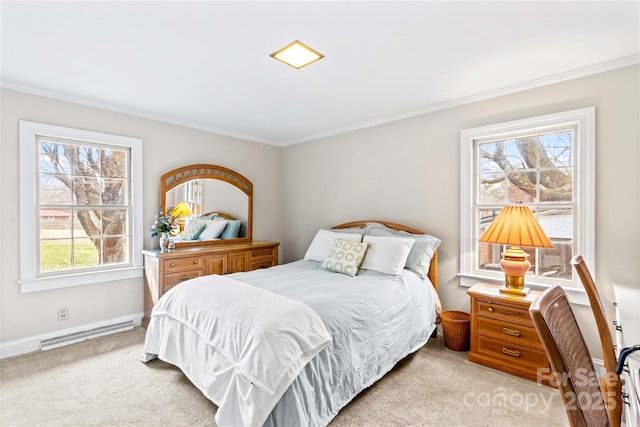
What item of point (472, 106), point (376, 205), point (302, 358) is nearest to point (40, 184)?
point (302, 358)

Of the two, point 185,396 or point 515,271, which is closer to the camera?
point 185,396

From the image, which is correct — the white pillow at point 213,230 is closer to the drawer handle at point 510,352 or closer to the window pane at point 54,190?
the window pane at point 54,190

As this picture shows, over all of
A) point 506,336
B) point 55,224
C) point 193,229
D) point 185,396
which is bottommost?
point 185,396

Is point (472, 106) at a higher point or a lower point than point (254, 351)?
higher

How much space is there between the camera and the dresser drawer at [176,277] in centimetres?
332

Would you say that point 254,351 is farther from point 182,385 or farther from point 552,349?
point 552,349

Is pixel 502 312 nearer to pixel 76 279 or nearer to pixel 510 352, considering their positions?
pixel 510 352

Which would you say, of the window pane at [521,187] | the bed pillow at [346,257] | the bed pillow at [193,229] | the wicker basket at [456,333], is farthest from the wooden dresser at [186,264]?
the window pane at [521,187]

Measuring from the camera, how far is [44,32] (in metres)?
1.97

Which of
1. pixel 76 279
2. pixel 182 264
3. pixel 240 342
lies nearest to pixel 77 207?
pixel 76 279

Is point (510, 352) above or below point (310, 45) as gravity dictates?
below

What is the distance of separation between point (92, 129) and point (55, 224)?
3.41ft

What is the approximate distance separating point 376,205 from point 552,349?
309cm

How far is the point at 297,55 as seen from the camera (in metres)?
2.26
